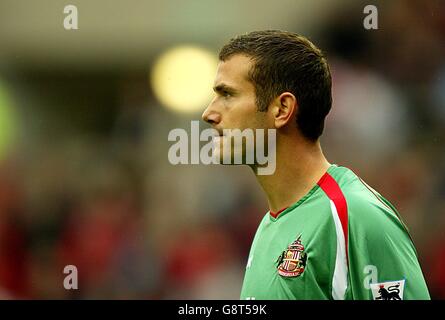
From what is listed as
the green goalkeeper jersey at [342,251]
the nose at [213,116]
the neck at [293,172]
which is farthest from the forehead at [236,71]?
the green goalkeeper jersey at [342,251]

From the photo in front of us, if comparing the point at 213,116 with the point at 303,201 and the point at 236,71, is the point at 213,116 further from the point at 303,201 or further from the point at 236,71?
the point at 303,201

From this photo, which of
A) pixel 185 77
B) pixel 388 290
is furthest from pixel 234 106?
pixel 185 77

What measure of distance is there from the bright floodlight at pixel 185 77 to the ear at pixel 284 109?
4.58m

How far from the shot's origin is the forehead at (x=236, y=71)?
3227mm

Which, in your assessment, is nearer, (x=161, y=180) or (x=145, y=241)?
(x=145, y=241)

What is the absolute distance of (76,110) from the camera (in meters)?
8.17

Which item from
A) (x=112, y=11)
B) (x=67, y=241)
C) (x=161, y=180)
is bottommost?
(x=67, y=241)

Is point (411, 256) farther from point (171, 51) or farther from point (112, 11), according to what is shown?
point (112, 11)

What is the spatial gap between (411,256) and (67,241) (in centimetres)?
486

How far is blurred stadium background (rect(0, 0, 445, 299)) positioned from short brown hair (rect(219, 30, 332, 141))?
3083 millimetres

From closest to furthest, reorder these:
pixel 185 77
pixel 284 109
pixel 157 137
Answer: pixel 284 109
pixel 157 137
pixel 185 77

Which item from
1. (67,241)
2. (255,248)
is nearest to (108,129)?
(67,241)

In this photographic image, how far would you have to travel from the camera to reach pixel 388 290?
8.64ft

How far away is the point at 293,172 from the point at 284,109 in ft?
0.93
